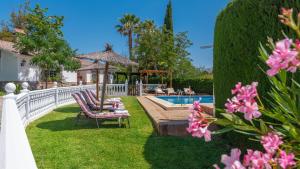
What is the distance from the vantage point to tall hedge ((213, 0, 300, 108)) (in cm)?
429

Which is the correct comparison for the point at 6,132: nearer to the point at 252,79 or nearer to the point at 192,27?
the point at 252,79

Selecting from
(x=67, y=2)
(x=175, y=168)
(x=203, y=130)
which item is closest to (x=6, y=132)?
(x=203, y=130)

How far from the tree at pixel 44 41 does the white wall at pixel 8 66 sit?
221 centimetres

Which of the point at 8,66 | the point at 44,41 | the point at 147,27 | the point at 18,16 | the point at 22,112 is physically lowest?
the point at 22,112

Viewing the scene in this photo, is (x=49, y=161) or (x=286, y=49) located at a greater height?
(x=286, y=49)

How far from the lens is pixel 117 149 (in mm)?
6340

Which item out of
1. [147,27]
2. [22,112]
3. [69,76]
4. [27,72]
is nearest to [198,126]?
[22,112]

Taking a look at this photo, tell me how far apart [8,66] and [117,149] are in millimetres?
29623

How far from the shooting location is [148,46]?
36.3 meters

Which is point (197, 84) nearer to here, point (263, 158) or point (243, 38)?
point (243, 38)

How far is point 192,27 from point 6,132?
38.6 m

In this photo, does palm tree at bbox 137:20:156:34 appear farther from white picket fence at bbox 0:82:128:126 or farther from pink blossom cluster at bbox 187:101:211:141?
pink blossom cluster at bbox 187:101:211:141

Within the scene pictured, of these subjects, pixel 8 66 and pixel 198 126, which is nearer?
pixel 198 126

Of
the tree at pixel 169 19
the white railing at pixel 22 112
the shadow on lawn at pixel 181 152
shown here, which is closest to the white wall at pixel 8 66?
the white railing at pixel 22 112
